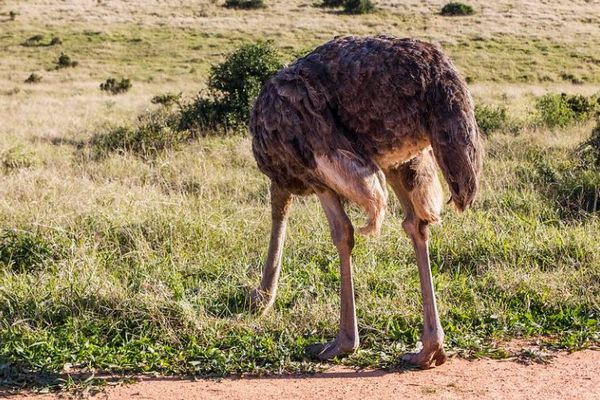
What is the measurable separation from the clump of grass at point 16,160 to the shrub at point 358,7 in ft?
111

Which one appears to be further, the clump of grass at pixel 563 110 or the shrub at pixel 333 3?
the shrub at pixel 333 3

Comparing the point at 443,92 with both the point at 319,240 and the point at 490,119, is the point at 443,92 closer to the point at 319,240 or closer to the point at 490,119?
the point at 319,240

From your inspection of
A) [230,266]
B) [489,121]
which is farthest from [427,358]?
[489,121]

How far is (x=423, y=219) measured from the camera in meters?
4.12

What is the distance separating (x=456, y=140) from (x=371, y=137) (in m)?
0.48

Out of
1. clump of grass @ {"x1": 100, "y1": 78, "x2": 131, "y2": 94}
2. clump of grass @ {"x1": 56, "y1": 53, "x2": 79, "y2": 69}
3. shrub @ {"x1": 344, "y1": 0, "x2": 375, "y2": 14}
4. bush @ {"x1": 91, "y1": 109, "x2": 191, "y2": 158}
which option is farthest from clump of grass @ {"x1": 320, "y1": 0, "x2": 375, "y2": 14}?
bush @ {"x1": 91, "y1": 109, "x2": 191, "y2": 158}

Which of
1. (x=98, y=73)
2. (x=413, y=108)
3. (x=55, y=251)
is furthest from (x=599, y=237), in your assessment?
(x=98, y=73)

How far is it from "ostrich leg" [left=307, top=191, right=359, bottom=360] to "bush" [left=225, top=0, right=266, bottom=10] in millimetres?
41517

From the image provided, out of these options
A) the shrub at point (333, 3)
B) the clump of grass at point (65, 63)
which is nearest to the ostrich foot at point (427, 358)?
the clump of grass at point (65, 63)

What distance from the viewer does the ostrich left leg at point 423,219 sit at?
3910 mm

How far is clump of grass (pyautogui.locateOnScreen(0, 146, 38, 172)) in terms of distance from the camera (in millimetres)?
8992

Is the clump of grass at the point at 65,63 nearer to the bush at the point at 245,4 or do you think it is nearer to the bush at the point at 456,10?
the bush at the point at 245,4

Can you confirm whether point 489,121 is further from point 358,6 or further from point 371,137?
point 358,6

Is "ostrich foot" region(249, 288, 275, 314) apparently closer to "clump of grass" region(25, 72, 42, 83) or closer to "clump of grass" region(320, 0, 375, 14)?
"clump of grass" region(25, 72, 42, 83)
